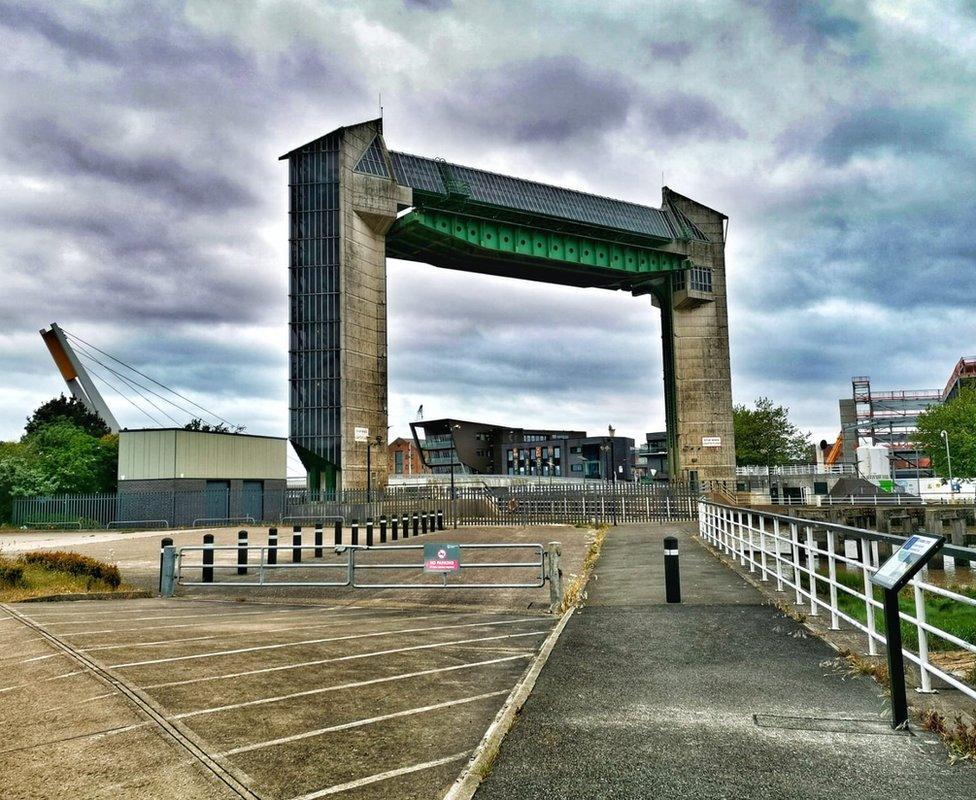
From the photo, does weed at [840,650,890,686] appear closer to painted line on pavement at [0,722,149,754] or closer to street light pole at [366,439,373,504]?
painted line on pavement at [0,722,149,754]

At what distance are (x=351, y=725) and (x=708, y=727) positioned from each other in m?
2.67

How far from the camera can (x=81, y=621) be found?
1153 cm

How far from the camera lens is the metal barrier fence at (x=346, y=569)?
1310cm

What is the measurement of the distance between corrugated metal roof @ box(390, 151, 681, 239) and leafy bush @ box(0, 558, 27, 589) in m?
43.0

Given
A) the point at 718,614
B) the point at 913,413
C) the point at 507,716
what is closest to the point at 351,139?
the point at 718,614

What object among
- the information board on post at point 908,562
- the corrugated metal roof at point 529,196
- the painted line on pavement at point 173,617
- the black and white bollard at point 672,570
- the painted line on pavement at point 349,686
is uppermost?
the corrugated metal roof at point 529,196

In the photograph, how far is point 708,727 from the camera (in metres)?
5.77

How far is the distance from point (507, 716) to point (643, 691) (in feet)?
4.98

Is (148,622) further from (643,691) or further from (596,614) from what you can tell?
(643,691)

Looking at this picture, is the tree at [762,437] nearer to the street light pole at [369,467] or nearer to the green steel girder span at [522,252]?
the green steel girder span at [522,252]

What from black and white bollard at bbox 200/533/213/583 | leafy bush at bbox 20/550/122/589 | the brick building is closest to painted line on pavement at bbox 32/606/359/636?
black and white bollard at bbox 200/533/213/583

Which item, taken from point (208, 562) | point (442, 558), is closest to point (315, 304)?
point (208, 562)

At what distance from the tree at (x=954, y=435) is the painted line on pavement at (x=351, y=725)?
77.0 m

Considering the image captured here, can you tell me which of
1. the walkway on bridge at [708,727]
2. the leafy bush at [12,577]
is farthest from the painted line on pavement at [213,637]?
the leafy bush at [12,577]
